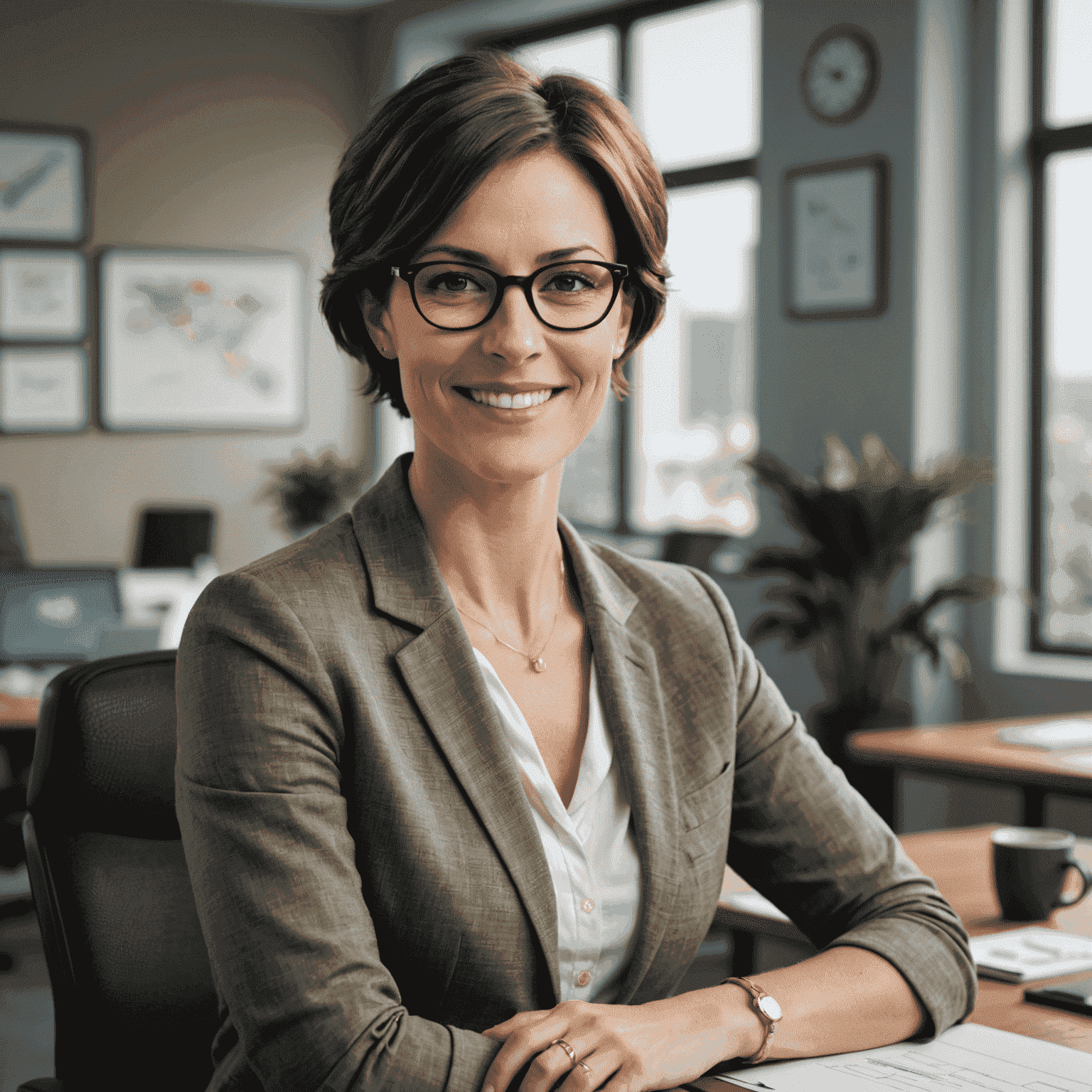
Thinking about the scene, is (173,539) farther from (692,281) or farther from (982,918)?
(982,918)

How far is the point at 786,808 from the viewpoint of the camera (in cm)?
136

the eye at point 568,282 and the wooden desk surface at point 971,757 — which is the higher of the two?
the eye at point 568,282

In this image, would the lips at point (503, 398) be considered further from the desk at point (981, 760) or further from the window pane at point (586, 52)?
the window pane at point (586, 52)

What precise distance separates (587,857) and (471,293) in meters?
0.50

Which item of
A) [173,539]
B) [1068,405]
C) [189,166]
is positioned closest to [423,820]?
[1068,405]

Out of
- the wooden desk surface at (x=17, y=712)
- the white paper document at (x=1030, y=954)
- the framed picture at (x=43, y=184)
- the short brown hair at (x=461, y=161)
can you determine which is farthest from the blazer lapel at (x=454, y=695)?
the framed picture at (x=43, y=184)

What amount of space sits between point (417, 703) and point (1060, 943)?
0.85 m

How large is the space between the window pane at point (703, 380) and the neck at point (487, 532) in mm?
5008

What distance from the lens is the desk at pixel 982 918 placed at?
1289mm

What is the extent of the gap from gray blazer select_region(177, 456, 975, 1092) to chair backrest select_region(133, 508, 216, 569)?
599 cm

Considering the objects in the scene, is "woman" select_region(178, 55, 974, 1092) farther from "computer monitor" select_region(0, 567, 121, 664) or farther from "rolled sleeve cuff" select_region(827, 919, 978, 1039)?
"computer monitor" select_region(0, 567, 121, 664)

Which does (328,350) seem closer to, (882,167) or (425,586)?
(882,167)

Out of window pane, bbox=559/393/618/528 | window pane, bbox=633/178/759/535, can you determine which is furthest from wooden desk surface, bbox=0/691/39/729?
window pane, bbox=559/393/618/528

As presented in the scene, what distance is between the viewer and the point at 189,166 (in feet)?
26.7
